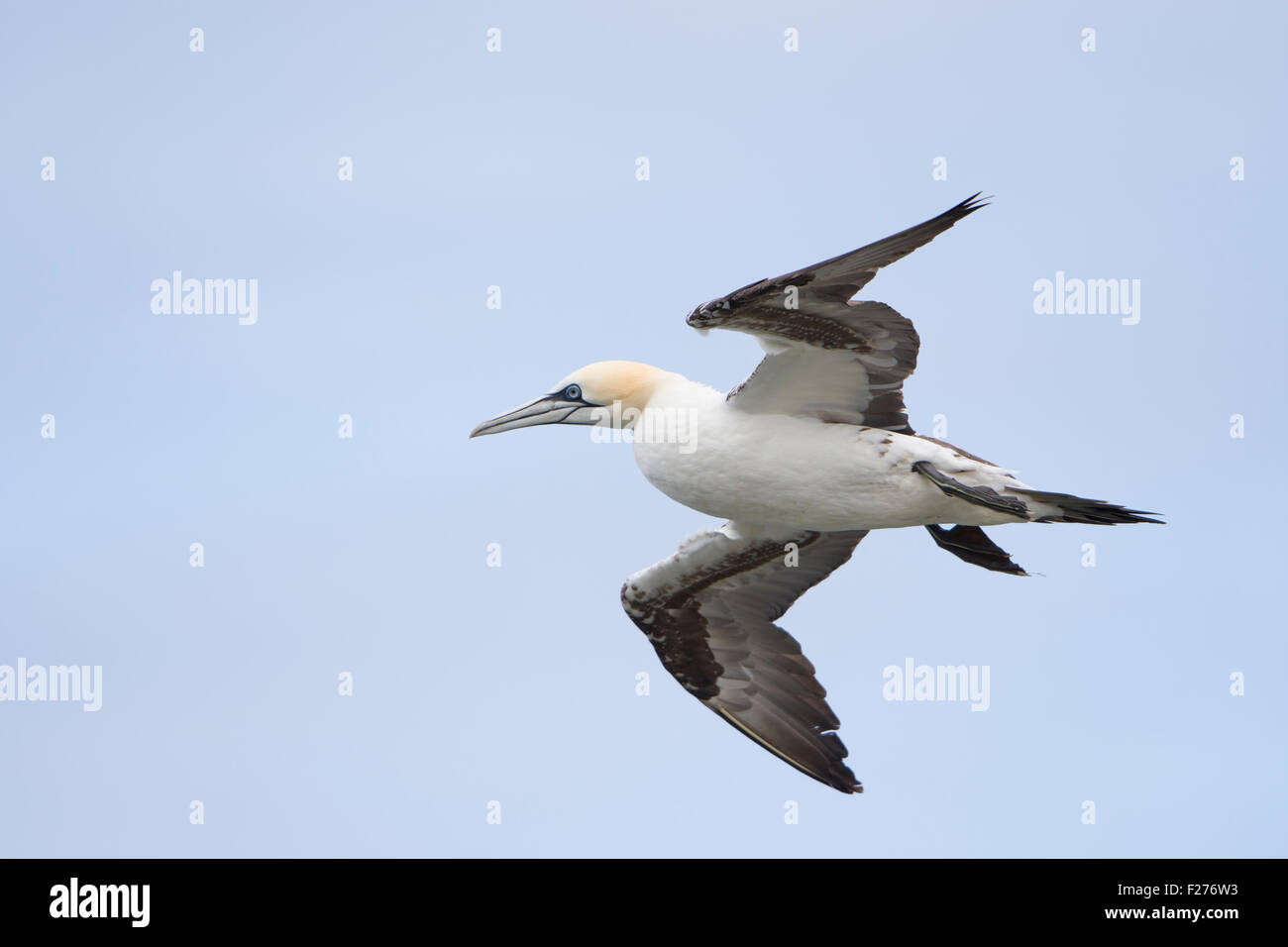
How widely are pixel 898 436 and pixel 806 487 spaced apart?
1028 millimetres

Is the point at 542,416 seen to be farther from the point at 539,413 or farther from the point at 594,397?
the point at 594,397

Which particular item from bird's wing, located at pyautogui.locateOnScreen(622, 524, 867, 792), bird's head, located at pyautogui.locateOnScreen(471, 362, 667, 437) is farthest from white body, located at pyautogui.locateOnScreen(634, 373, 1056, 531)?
bird's wing, located at pyautogui.locateOnScreen(622, 524, 867, 792)

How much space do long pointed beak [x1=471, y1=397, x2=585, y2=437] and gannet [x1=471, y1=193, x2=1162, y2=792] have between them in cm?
1

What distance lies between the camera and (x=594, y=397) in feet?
55.5

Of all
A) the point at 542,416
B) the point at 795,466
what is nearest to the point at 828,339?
the point at 795,466

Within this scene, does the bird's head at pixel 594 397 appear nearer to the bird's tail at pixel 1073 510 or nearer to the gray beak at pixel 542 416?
the gray beak at pixel 542 416

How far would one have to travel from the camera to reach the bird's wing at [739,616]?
721 inches

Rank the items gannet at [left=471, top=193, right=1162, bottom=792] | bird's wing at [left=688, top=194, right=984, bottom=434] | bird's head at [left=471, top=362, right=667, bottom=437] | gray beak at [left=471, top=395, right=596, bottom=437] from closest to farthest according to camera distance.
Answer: bird's wing at [left=688, top=194, right=984, bottom=434], gannet at [left=471, top=193, right=1162, bottom=792], bird's head at [left=471, top=362, right=667, bottom=437], gray beak at [left=471, top=395, right=596, bottom=437]

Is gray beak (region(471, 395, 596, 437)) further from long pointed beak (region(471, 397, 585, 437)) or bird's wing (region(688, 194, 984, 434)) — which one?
bird's wing (region(688, 194, 984, 434))

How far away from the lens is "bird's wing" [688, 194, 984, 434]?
13.9m

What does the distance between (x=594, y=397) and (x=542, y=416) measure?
0.65 m

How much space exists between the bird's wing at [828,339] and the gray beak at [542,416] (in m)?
1.97
